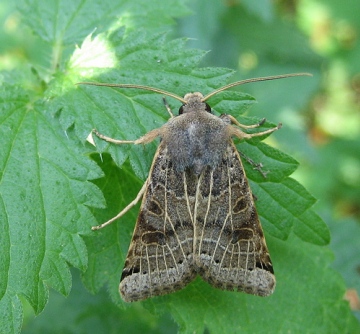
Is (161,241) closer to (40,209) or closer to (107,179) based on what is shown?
(107,179)

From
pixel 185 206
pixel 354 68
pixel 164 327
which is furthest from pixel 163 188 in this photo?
pixel 354 68

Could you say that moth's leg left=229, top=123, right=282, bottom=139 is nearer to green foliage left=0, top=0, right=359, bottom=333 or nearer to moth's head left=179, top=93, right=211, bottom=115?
green foliage left=0, top=0, right=359, bottom=333

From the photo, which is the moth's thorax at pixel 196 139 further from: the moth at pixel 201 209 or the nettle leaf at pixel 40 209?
the nettle leaf at pixel 40 209

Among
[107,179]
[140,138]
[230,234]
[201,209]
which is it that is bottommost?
[230,234]

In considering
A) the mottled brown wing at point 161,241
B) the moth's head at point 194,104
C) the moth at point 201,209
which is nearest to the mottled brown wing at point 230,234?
the moth at point 201,209

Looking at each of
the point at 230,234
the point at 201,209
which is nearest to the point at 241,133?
the point at 201,209

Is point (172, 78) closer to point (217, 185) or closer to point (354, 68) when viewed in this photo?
point (217, 185)

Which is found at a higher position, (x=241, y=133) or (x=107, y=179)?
(x=241, y=133)
